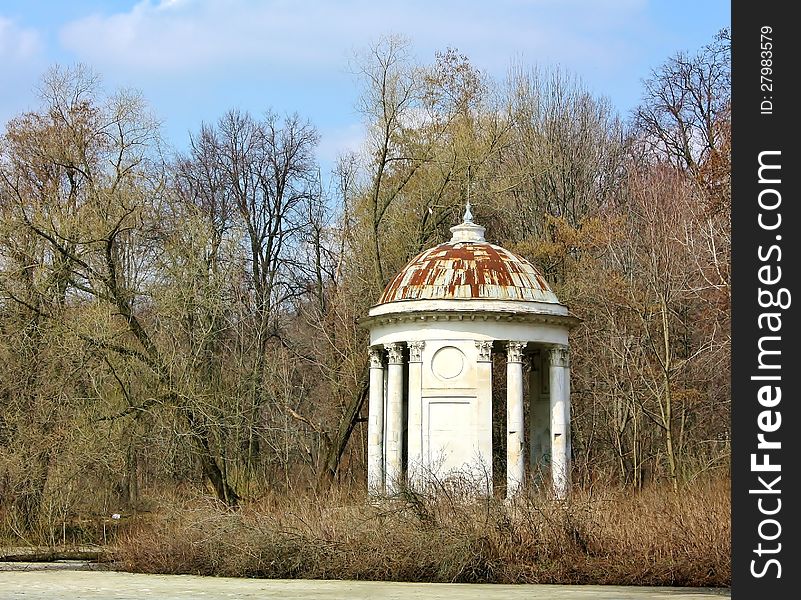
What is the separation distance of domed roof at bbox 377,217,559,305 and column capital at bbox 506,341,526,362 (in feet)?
3.33

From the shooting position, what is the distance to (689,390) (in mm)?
34625

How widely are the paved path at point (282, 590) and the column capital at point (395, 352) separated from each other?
9.21 m

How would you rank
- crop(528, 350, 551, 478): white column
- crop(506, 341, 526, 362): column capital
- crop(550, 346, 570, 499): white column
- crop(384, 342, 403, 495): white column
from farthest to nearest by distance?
crop(528, 350, 551, 478): white column → crop(550, 346, 570, 499): white column → crop(384, 342, 403, 495): white column → crop(506, 341, 526, 362): column capital

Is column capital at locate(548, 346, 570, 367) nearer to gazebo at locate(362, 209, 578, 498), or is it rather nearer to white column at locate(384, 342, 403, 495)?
gazebo at locate(362, 209, 578, 498)

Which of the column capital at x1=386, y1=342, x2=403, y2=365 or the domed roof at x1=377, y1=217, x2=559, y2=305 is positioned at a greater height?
the domed roof at x1=377, y1=217, x2=559, y2=305

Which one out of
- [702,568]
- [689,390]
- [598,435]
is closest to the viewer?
[702,568]

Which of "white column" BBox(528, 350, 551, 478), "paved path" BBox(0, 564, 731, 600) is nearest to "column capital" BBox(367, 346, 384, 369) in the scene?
"white column" BBox(528, 350, 551, 478)

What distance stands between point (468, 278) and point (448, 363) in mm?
2004

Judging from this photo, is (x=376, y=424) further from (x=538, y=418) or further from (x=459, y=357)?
(x=538, y=418)

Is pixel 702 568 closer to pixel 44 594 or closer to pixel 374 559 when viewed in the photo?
pixel 374 559

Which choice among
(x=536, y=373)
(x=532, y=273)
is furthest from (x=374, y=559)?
(x=536, y=373)

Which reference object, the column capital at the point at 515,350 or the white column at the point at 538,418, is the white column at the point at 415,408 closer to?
the column capital at the point at 515,350

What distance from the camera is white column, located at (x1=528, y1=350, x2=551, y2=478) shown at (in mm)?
31375
